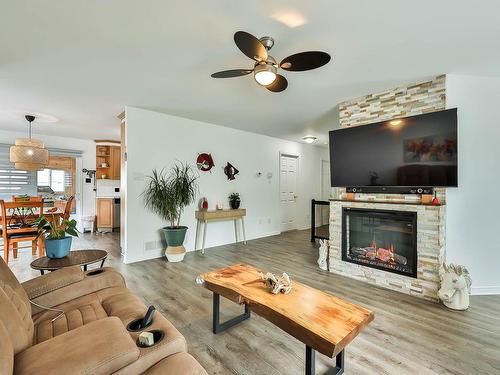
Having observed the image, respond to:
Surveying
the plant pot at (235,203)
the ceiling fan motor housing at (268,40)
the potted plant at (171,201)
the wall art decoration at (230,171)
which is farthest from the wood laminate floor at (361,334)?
the ceiling fan motor housing at (268,40)

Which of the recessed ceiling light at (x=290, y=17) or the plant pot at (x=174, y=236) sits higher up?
the recessed ceiling light at (x=290, y=17)

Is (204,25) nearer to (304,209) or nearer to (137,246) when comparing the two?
(137,246)

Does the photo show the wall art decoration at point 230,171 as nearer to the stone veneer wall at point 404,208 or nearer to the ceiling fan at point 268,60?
the stone veneer wall at point 404,208

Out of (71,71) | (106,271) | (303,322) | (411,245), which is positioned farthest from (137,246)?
(411,245)

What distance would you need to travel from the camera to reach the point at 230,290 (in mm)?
1837

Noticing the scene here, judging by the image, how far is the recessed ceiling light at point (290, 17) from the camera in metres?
1.76

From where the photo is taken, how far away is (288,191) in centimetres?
662

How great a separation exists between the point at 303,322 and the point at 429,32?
2421 mm

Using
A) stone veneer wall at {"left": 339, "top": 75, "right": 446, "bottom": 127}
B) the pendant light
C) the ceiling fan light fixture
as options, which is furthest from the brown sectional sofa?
stone veneer wall at {"left": 339, "top": 75, "right": 446, "bottom": 127}

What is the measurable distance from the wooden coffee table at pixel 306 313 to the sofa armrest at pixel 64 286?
0.78 meters

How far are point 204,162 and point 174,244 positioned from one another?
1.69 m

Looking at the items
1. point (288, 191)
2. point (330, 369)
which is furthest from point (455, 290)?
point (288, 191)

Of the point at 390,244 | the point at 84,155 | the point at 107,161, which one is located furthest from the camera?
the point at 107,161

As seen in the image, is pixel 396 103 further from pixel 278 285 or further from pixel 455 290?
pixel 278 285
